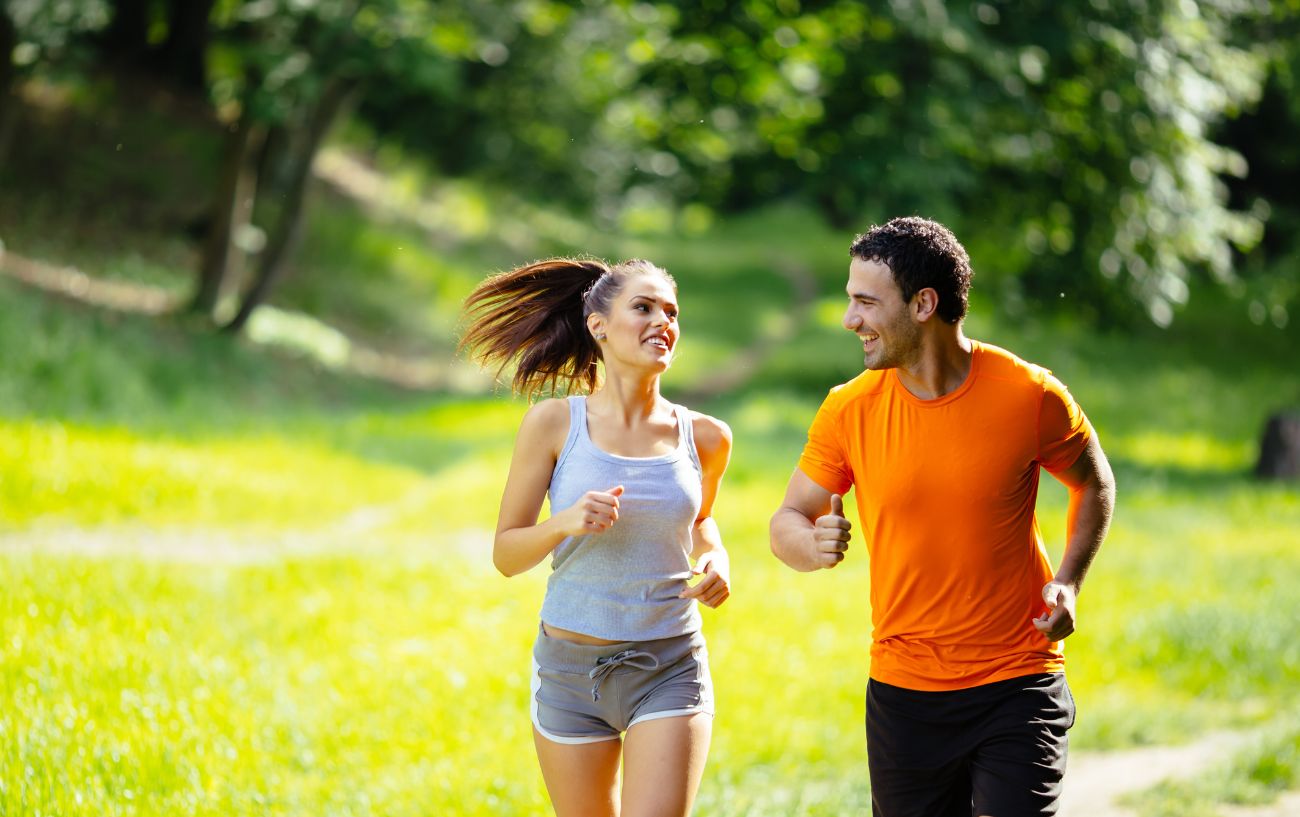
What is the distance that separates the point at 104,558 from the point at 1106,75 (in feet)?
42.2

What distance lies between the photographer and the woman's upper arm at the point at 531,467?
4.20 metres

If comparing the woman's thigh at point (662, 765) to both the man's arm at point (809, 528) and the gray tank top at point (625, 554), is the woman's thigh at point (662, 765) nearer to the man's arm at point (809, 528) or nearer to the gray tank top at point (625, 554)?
the gray tank top at point (625, 554)

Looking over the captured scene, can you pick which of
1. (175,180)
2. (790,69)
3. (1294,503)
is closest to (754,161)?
(790,69)

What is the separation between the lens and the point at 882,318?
4027mm

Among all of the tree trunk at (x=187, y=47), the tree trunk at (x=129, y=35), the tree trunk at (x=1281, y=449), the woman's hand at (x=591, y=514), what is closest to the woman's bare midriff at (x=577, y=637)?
the woman's hand at (x=591, y=514)

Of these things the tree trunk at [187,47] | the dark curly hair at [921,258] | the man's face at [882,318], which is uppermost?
the dark curly hair at [921,258]

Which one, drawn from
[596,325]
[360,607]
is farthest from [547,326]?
[360,607]

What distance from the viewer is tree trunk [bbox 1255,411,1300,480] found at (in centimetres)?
1825

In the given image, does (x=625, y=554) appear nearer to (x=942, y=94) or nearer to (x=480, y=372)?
(x=480, y=372)

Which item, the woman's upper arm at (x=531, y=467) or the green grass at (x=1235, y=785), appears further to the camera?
the green grass at (x=1235, y=785)

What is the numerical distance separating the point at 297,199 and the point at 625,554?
742 inches

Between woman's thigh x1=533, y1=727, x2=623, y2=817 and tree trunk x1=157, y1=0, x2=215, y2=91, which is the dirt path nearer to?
woman's thigh x1=533, y1=727, x2=623, y2=817

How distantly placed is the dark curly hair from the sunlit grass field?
3024mm

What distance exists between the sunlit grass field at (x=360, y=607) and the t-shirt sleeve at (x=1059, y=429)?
2796 mm
